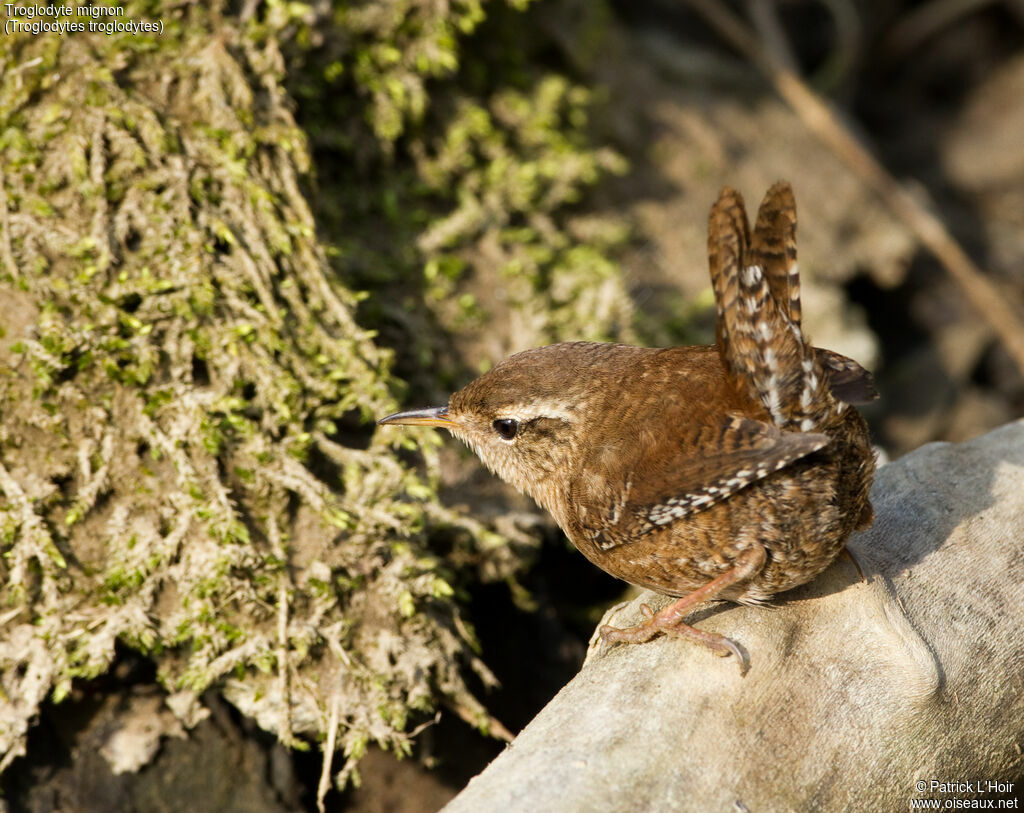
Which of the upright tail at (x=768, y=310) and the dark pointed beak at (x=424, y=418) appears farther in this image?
the dark pointed beak at (x=424, y=418)

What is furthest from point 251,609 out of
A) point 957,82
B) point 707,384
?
point 957,82

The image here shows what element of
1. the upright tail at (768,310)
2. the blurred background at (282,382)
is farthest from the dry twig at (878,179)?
the upright tail at (768,310)

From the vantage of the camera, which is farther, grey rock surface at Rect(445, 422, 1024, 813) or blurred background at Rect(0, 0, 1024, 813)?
blurred background at Rect(0, 0, 1024, 813)

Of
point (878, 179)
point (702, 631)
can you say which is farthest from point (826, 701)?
point (878, 179)

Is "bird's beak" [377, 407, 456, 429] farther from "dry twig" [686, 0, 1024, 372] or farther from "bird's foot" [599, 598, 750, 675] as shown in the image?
"dry twig" [686, 0, 1024, 372]

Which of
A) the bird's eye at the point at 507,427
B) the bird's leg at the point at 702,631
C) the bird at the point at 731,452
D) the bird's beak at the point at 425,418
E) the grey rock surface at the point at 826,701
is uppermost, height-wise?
the bird's beak at the point at 425,418

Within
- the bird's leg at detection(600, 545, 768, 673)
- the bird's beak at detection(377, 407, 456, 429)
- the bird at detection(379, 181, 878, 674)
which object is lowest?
the bird's leg at detection(600, 545, 768, 673)

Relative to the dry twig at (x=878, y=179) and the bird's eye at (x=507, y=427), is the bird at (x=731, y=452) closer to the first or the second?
the bird's eye at (x=507, y=427)

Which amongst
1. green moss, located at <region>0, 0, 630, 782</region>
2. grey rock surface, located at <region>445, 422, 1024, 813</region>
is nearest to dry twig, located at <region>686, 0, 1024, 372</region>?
grey rock surface, located at <region>445, 422, 1024, 813</region>
